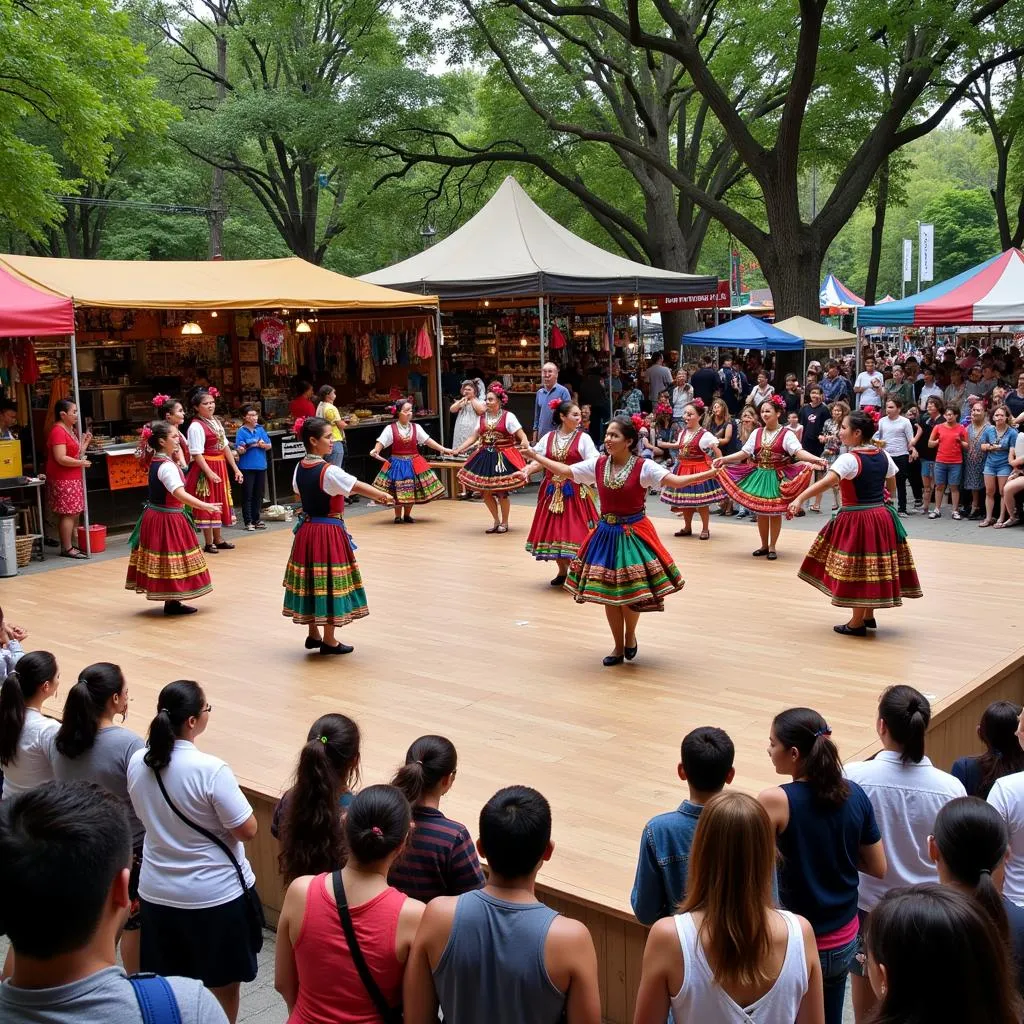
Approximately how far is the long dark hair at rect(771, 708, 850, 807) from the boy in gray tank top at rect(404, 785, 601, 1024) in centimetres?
94

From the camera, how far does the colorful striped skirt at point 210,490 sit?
1118cm

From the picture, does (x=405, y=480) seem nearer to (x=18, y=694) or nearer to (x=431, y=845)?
(x=18, y=694)

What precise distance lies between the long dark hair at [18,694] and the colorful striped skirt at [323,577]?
3382mm

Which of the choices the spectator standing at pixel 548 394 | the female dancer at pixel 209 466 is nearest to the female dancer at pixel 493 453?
the spectator standing at pixel 548 394

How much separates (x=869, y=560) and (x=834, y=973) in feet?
15.7

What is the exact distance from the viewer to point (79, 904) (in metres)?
1.81

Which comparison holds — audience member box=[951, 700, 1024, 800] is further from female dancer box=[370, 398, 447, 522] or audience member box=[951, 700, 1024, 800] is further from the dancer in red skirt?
female dancer box=[370, 398, 447, 522]

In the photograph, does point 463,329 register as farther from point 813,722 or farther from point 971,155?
point 971,155

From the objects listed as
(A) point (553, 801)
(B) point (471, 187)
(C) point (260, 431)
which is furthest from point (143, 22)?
(A) point (553, 801)

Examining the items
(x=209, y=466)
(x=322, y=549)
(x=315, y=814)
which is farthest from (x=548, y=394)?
(x=315, y=814)

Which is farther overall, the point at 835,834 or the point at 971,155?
the point at 971,155

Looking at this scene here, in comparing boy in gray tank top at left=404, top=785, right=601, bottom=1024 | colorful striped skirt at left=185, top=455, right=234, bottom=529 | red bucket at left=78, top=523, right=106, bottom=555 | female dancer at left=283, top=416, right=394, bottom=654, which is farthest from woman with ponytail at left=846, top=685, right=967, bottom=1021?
red bucket at left=78, top=523, right=106, bottom=555

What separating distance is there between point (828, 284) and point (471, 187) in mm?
12947

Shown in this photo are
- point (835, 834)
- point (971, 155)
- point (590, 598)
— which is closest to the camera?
point (835, 834)
